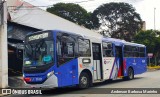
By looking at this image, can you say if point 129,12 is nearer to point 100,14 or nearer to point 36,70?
point 100,14

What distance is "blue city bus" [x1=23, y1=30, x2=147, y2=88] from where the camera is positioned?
45.4 ft

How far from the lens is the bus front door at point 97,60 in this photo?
16.9m

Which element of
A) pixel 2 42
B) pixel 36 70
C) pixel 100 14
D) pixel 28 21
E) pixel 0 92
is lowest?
pixel 0 92

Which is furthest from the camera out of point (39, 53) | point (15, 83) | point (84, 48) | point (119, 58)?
point (119, 58)

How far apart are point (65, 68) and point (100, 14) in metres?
50.3

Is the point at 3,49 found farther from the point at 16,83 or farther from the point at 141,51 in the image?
the point at 141,51

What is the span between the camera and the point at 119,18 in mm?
62938

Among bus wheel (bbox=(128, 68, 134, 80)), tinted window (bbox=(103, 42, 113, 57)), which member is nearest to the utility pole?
tinted window (bbox=(103, 42, 113, 57))

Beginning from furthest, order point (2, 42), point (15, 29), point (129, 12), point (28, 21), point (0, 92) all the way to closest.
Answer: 1. point (129, 12)
2. point (28, 21)
3. point (15, 29)
4. point (2, 42)
5. point (0, 92)

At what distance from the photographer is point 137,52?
74.5 ft

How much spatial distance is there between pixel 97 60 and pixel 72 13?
1805 inches

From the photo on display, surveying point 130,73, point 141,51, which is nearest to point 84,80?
point 130,73

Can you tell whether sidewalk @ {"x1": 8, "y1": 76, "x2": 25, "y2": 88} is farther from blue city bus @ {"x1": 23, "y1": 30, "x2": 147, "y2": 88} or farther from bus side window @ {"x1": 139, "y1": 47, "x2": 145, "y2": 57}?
bus side window @ {"x1": 139, "y1": 47, "x2": 145, "y2": 57}

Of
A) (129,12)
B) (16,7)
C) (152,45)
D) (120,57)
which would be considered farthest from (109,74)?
(129,12)
